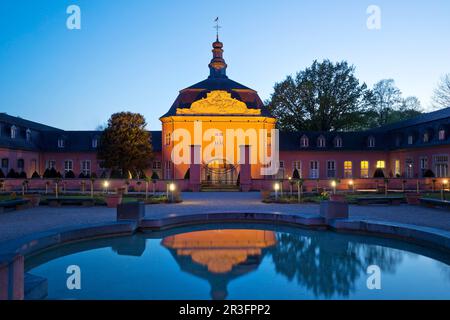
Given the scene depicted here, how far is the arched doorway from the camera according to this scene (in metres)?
34.5

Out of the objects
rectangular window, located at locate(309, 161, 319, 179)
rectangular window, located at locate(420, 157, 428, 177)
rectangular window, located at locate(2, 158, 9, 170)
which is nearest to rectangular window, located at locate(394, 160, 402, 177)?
rectangular window, located at locate(420, 157, 428, 177)

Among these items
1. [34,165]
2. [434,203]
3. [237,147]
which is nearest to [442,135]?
[434,203]

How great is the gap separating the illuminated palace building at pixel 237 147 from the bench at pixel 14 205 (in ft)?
44.6

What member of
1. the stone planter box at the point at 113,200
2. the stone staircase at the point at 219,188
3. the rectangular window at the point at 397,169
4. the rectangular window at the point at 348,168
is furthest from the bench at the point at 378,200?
the rectangular window at the point at 348,168

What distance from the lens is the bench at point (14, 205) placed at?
15750mm

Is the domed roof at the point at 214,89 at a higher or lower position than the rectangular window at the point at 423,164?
higher

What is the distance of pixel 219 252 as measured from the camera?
9.04 metres

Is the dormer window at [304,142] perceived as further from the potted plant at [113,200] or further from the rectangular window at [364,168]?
the potted plant at [113,200]

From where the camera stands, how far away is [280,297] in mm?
6027

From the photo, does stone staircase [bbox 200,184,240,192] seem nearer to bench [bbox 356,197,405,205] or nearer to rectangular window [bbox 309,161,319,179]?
rectangular window [bbox 309,161,319,179]

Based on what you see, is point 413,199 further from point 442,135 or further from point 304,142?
point 304,142

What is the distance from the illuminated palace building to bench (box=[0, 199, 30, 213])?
1361 centimetres
